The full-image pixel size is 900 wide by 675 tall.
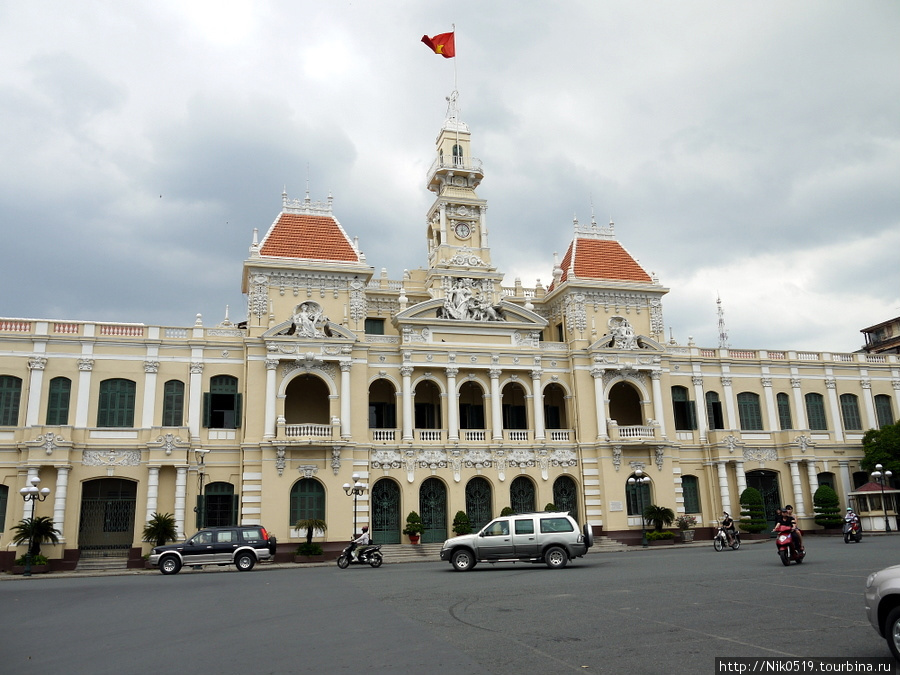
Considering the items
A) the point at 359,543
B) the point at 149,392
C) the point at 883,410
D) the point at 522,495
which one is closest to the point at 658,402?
the point at 522,495

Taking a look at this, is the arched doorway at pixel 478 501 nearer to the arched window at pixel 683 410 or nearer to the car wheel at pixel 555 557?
the arched window at pixel 683 410

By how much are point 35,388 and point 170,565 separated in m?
12.8

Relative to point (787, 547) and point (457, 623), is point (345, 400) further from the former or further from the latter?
point (457, 623)

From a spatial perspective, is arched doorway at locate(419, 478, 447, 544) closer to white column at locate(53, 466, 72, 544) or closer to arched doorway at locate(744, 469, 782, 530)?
white column at locate(53, 466, 72, 544)

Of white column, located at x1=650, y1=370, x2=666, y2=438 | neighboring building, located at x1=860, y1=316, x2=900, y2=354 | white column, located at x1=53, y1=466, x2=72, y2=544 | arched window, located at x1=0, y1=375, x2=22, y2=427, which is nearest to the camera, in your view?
white column, located at x1=53, y1=466, x2=72, y2=544

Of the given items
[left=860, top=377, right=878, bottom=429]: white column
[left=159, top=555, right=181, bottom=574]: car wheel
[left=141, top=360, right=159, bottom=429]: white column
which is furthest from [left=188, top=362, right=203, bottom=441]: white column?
[left=860, top=377, right=878, bottom=429]: white column

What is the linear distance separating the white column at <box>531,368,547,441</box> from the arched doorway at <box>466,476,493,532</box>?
3822mm

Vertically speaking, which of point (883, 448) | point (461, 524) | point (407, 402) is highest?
point (407, 402)

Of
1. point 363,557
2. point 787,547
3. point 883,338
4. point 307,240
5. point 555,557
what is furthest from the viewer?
point 883,338

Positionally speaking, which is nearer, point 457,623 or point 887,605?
point 887,605

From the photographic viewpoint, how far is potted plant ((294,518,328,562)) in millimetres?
34375

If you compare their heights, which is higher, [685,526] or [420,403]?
[420,403]

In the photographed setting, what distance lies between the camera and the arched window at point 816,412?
47344 mm

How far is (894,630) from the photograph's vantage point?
8039mm
